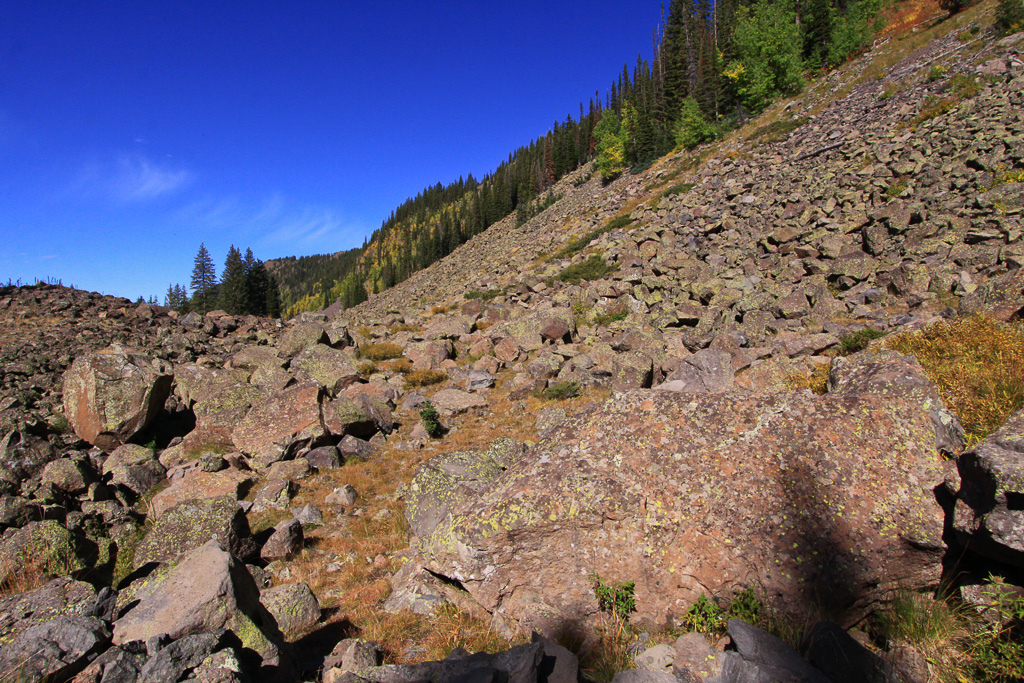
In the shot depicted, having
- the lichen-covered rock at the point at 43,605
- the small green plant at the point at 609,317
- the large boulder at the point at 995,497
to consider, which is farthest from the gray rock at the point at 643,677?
the small green plant at the point at 609,317

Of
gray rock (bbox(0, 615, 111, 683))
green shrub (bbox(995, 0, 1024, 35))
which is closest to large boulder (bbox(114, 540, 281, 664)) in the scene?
gray rock (bbox(0, 615, 111, 683))

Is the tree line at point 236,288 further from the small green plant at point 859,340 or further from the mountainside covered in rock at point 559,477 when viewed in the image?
the small green plant at point 859,340

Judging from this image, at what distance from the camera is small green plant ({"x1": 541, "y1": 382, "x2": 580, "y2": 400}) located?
40.7ft

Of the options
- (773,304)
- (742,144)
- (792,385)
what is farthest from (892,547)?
(742,144)

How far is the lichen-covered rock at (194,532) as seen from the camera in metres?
5.85

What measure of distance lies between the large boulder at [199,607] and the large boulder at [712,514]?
1.60 metres

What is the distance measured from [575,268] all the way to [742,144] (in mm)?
22982

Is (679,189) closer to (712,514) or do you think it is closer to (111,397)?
(111,397)

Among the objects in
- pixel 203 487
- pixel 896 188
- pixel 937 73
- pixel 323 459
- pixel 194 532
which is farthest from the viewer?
pixel 937 73

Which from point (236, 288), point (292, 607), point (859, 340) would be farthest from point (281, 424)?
point (236, 288)

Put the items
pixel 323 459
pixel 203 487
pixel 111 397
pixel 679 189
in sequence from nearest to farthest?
pixel 203 487 < pixel 323 459 < pixel 111 397 < pixel 679 189

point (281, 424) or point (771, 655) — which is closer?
point (771, 655)

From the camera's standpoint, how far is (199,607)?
386 cm

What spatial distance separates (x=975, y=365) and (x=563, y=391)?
26.2 ft
